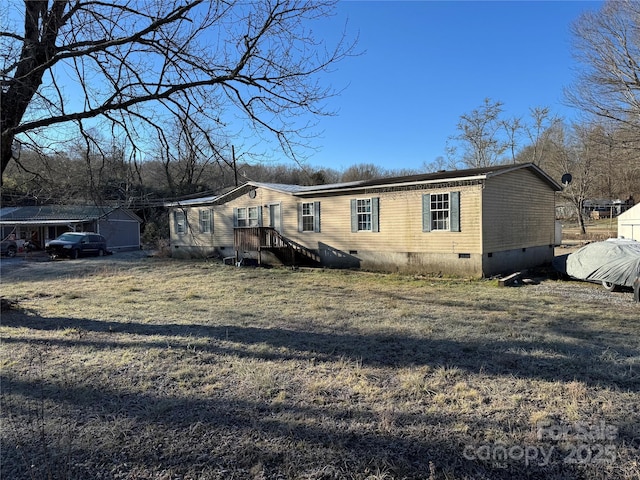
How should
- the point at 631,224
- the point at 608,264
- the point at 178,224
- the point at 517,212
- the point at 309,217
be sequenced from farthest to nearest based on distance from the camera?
1. the point at 631,224
2. the point at 178,224
3. the point at 309,217
4. the point at 517,212
5. the point at 608,264

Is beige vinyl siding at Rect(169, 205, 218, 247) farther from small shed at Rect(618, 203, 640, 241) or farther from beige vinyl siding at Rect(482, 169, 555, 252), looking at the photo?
small shed at Rect(618, 203, 640, 241)

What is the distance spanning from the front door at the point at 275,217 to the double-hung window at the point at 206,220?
4.27m

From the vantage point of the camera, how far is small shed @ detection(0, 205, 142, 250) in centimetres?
2870

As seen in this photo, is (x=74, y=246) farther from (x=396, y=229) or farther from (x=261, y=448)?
(x=261, y=448)

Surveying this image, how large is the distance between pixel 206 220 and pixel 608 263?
56.8 ft

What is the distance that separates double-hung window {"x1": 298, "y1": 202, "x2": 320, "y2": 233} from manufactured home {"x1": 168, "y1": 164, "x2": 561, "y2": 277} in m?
0.04

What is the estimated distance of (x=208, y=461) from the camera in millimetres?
2523

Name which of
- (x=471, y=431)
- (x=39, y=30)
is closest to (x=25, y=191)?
(x=39, y=30)

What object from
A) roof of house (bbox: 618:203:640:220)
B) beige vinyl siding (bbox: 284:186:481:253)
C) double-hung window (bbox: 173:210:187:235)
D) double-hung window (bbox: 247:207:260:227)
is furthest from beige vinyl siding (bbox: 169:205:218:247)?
roof of house (bbox: 618:203:640:220)

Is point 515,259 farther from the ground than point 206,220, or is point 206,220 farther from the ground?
point 206,220

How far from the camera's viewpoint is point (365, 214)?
14742mm

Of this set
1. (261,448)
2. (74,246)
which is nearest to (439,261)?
(261,448)

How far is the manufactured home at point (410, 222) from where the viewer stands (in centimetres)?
1214

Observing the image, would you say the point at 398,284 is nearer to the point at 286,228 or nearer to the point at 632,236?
the point at 286,228
